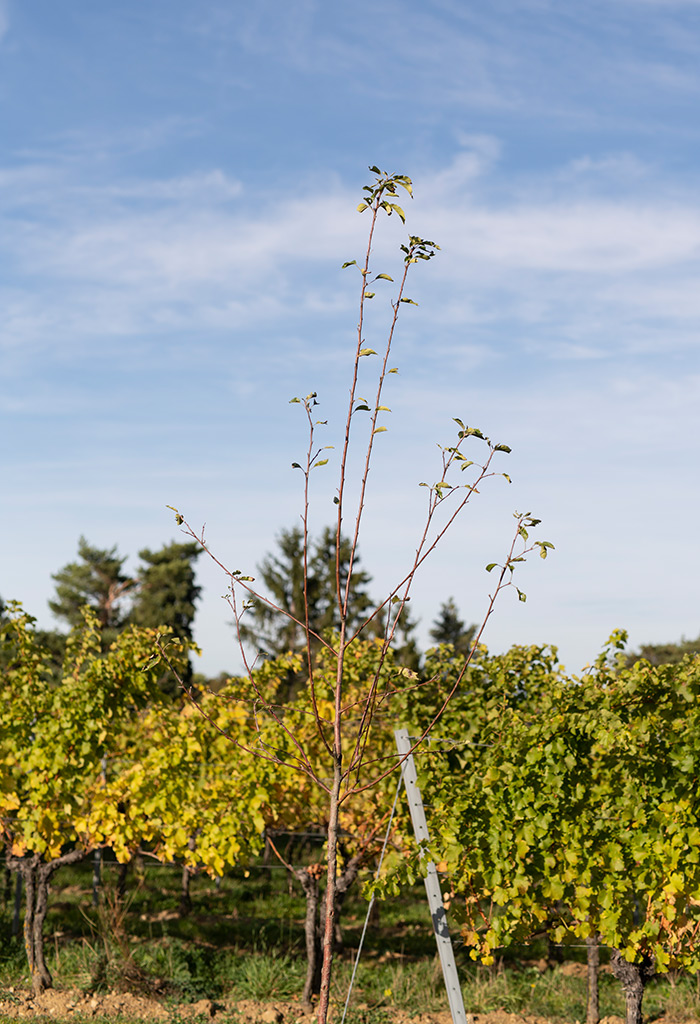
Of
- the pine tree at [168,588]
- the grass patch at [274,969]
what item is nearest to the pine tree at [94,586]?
the pine tree at [168,588]

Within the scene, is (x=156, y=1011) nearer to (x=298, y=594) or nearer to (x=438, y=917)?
(x=438, y=917)

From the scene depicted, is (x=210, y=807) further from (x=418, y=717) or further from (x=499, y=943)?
(x=499, y=943)

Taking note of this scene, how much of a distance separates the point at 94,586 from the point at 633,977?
78.0ft

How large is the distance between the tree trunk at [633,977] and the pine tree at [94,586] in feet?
74.2

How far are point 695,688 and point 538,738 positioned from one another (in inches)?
50.7

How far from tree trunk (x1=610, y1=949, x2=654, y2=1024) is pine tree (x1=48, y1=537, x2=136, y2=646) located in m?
22.6

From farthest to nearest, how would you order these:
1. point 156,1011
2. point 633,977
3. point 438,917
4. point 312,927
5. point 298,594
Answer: point 298,594 → point 312,927 → point 156,1011 → point 633,977 → point 438,917

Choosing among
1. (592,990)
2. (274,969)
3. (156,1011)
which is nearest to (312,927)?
(274,969)

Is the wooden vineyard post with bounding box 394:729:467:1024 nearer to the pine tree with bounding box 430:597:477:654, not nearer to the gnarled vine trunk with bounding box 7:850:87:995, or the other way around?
the gnarled vine trunk with bounding box 7:850:87:995

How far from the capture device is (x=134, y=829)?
9.46 meters

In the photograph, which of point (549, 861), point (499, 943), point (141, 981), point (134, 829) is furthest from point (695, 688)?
point (141, 981)

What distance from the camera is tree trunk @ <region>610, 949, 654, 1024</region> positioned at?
743 cm

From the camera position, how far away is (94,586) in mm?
28797

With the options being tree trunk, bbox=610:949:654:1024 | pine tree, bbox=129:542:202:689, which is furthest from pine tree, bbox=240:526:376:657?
tree trunk, bbox=610:949:654:1024
